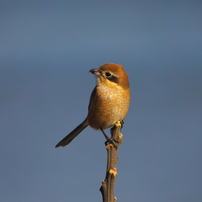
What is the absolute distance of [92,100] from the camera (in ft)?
8.46

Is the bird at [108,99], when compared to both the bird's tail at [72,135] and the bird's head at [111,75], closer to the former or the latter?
the bird's head at [111,75]

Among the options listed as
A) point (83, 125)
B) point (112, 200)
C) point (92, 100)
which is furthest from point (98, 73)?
point (112, 200)

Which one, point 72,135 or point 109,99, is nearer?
point 109,99

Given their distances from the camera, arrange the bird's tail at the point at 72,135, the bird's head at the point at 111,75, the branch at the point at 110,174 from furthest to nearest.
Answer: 1. the bird's tail at the point at 72,135
2. the bird's head at the point at 111,75
3. the branch at the point at 110,174

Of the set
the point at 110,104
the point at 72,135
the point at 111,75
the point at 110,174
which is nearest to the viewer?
the point at 110,174

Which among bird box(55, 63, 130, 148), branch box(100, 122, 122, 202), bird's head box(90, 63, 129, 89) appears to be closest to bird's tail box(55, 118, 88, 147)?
bird box(55, 63, 130, 148)

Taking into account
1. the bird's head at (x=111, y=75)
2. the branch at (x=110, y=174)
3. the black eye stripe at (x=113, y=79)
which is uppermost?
the bird's head at (x=111, y=75)

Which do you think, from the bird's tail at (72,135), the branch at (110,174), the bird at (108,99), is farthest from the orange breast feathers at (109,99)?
the branch at (110,174)

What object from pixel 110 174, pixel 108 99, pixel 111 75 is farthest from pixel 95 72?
pixel 110 174

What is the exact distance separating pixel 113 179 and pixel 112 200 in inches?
3.1

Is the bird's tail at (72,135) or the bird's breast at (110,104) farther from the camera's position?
the bird's tail at (72,135)

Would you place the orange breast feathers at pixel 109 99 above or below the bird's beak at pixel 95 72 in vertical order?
below

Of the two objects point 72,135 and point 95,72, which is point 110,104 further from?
point 72,135

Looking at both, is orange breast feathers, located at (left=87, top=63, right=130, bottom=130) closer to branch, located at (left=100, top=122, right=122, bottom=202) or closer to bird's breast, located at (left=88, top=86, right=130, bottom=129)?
bird's breast, located at (left=88, top=86, right=130, bottom=129)
